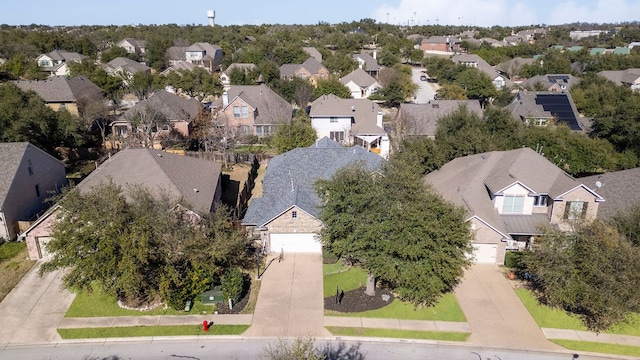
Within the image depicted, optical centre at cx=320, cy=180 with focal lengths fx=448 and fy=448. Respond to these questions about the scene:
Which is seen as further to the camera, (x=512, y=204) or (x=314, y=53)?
(x=314, y=53)

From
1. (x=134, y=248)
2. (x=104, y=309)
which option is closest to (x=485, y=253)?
(x=134, y=248)

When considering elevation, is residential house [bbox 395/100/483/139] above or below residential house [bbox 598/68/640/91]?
below

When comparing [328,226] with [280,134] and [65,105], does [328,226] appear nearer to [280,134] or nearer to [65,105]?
[280,134]

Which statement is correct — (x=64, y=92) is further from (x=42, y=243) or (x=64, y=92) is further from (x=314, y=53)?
(x=314, y=53)

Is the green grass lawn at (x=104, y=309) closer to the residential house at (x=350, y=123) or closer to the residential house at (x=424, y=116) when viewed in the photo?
the residential house at (x=350, y=123)

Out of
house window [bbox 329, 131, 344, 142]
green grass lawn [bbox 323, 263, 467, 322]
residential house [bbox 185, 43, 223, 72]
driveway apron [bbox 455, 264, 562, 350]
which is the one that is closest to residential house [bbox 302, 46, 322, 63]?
residential house [bbox 185, 43, 223, 72]

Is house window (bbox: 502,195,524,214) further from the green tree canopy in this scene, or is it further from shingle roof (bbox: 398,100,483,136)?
shingle roof (bbox: 398,100,483,136)
